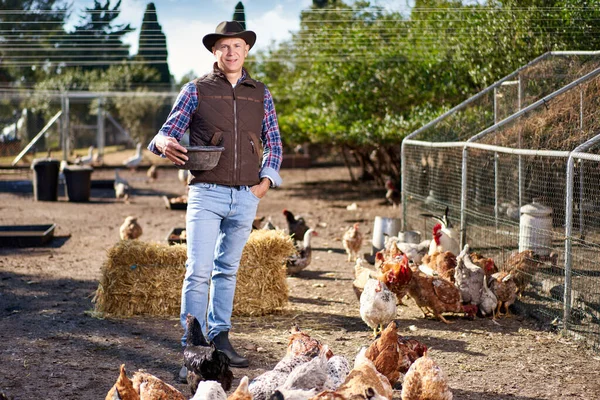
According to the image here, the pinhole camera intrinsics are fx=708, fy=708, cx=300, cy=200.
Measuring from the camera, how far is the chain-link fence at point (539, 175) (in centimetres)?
599

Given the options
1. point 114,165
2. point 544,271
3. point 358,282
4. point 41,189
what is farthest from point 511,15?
point 114,165

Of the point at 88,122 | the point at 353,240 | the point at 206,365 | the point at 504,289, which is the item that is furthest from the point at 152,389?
the point at 88,122

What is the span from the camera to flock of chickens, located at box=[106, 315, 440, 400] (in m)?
2.99

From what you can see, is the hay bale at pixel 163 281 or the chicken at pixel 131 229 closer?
the hay bale at pixel 163 281

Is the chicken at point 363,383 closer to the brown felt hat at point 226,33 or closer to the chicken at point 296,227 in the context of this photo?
the brown felt hat at point 226,33

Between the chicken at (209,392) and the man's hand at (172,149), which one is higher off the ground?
the man's hand at (172,149)

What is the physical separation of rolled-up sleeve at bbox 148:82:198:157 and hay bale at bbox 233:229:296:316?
2196 millimetres

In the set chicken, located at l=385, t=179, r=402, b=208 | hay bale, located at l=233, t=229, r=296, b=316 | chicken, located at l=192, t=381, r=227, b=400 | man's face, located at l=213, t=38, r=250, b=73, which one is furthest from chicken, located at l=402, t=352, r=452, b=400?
chicken, located at l=385, t=179, r=402, b=208

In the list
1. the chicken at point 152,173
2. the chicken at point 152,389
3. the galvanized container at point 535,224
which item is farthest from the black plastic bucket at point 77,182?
Answer: the chicken at point 152,389

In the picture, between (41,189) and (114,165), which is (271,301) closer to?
(41,189)

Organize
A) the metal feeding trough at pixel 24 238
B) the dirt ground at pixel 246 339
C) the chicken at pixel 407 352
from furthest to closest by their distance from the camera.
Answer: the metal feeding trough at pixel 24 238
the dirt ground at pixel 246 339
the chicken at pixel 407 352

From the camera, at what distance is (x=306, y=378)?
10.3 feet

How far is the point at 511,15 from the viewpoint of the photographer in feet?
32.9

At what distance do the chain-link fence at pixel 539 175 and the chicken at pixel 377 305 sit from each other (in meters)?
1.44
